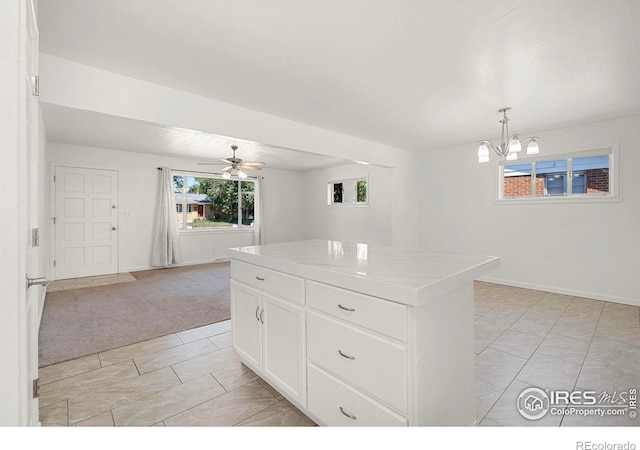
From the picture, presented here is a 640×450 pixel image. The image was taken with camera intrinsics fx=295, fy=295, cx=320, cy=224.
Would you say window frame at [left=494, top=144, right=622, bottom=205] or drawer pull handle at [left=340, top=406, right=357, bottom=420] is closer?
drawer pull handle at [left=340, top=406, right=357, bottom=420]

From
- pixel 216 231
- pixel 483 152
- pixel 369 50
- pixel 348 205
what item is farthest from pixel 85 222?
pixel 483 152

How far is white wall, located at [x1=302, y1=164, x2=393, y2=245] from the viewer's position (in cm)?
672

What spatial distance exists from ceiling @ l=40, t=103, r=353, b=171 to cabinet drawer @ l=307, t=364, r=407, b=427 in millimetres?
3043

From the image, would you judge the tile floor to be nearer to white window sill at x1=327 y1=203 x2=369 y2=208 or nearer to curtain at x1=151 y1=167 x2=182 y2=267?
curtain at x1=151 y1=167 x2=182 y2=267

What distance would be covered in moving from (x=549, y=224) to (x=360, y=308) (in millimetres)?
4530

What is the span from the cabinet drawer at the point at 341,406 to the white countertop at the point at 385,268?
19.1 inches

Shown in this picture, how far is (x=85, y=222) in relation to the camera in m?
5.58

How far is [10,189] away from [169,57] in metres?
1.94

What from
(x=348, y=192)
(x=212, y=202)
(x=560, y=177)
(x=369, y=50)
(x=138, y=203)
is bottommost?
(x=138, y=203)

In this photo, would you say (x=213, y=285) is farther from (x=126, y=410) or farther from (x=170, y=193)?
(x=126, y=410)

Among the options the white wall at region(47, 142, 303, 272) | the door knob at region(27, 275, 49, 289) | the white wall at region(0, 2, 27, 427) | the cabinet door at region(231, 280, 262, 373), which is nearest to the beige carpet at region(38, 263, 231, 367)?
the white wall at region(47, 142, 303, 272)

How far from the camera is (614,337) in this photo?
9.16 ft

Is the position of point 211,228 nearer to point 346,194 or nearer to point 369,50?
point 346,194
